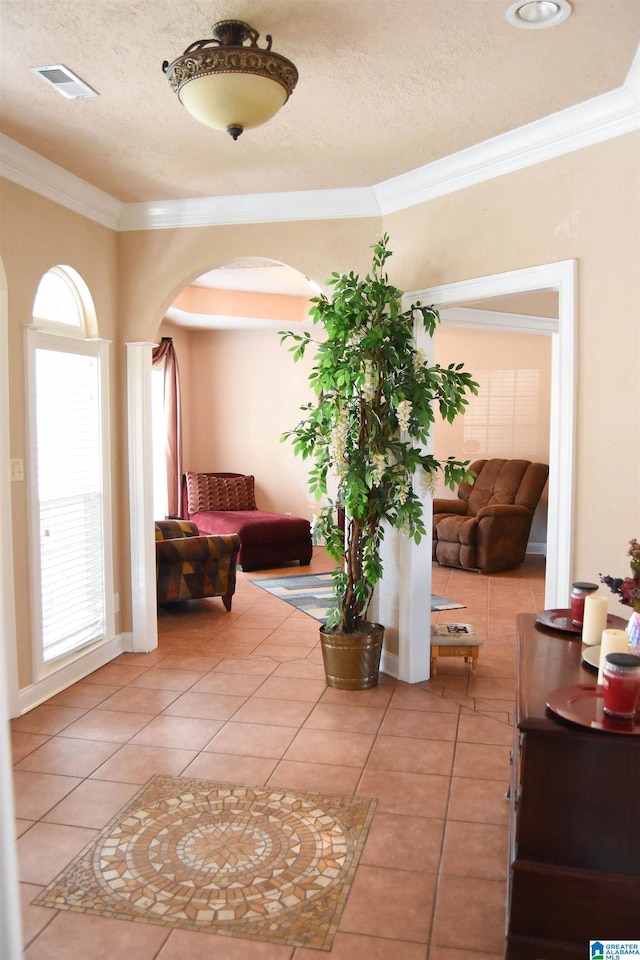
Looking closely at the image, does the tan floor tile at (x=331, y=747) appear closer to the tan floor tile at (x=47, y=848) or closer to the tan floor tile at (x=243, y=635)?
the tan floor tile at (x=47, y=848)

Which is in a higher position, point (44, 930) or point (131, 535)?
point (131, 535)

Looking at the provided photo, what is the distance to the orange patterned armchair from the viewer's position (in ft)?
17.7

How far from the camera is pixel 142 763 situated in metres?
3.22

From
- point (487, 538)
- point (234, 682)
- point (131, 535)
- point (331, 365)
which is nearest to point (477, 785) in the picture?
point (234, 682)

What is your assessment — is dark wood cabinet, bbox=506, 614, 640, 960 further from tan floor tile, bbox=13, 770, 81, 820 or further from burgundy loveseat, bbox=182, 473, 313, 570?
burgundy loveseat, bbox=182, 473, 313, 570

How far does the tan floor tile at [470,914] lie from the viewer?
2.12 metres

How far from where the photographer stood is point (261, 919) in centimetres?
222

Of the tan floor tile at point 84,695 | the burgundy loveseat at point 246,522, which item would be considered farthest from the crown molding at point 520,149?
the burgundy loveseat at point 246,522

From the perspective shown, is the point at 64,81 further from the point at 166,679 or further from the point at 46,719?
the point at 166,679

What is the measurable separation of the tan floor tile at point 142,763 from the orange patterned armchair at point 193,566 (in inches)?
81.5

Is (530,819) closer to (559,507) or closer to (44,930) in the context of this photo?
(44,930)

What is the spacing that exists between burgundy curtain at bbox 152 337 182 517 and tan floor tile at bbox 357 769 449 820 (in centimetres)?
586

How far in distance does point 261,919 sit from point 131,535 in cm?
286

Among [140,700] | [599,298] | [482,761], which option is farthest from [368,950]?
[599,298]
